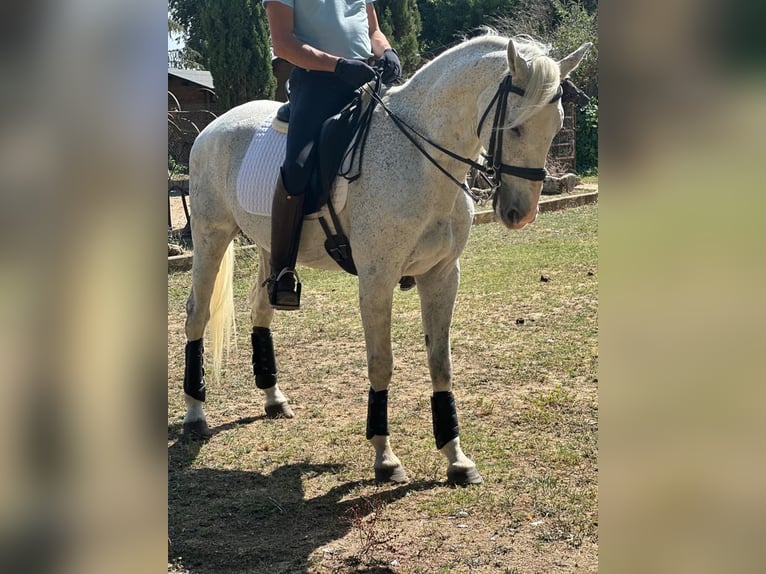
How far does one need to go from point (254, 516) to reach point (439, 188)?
1862mm

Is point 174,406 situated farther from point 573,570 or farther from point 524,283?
point 524,283

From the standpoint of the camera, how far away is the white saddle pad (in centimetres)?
445

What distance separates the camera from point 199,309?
17.1 ft

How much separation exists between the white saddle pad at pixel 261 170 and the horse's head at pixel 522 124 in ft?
4.44

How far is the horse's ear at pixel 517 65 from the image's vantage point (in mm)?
3383

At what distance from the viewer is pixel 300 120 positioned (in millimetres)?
4066

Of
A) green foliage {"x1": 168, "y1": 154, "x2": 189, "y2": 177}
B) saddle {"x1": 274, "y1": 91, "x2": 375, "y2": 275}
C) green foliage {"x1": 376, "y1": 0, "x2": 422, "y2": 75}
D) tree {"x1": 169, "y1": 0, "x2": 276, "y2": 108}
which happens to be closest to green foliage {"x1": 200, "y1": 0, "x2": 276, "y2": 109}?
tree {"x1": 169, "y1": 0, "x2": 276, "y2": 108}

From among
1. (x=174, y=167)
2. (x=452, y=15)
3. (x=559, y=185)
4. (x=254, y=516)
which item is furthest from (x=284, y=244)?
(x=452, y=15)

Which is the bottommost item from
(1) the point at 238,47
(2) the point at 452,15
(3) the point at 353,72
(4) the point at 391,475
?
(4) the point at 391,475

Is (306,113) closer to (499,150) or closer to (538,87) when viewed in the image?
(499,150)

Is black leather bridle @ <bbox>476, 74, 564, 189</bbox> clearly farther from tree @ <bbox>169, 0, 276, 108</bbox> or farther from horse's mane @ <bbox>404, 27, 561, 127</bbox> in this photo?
tree @ <bbox>169, 0, 276, 108</bbox>

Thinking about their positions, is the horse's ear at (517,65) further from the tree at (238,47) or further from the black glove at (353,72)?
the tree at (238,47)
